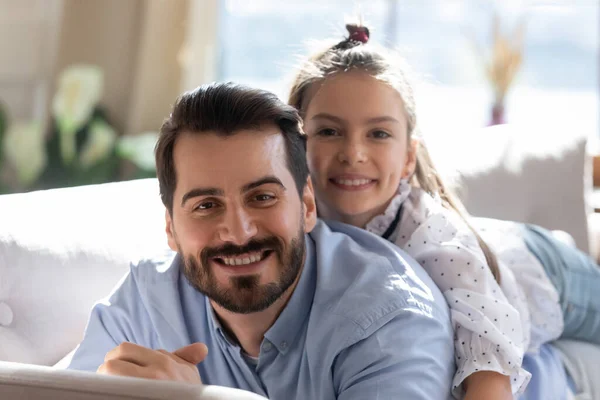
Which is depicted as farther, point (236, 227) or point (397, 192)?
point (397, 192)

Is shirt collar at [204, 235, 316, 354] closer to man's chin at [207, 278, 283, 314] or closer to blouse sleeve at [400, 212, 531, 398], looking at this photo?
man's chin at [207, 278, 283, 314]

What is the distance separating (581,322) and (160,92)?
293 centimetres

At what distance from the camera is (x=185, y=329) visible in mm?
1537

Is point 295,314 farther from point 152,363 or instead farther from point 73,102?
point 73,102

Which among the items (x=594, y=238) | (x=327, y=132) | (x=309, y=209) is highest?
(x=327, y=132)

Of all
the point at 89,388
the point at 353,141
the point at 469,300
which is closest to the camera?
the point at 89,388

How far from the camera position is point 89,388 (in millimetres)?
1052

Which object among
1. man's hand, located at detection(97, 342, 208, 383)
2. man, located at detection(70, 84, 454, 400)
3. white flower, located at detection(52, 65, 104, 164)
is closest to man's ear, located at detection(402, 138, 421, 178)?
man, located at detection(70, 84, 454, 400)

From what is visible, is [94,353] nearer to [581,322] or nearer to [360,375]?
[360,375]

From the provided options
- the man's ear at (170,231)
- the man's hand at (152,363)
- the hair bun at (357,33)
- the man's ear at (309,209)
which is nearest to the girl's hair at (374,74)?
the hair bun at (357,33)

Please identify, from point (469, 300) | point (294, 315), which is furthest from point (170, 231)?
point (469, 300)

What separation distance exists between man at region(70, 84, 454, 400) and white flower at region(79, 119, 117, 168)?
9.03ft

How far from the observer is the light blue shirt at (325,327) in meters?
1.31

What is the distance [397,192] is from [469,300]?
0.39m
